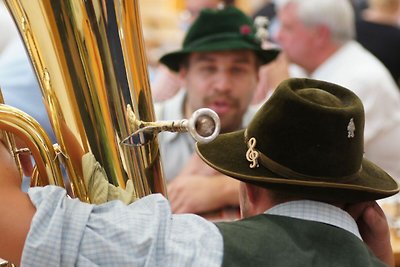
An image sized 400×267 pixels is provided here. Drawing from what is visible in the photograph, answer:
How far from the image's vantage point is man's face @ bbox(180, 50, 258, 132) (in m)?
2.55

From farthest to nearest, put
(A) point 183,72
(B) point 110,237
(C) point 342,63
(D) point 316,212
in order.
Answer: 1. (C) point 342,63
2. (A) point 183,72
3. (D) point 316,212
4. (B) point 110,237

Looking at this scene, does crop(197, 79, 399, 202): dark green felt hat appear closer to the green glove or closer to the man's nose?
the green glove

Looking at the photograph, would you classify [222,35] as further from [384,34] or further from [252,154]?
[384,34]

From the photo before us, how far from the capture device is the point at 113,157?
1.29 m

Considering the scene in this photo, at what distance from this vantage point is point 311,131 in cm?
123

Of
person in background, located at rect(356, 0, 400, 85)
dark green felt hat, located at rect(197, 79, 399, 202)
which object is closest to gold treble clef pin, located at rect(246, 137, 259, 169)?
dark green felt hat, located at rect(197, 79, 399, 202)

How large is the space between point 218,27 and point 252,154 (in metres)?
1.36

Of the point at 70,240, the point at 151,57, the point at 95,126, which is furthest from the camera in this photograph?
the point at 151,57

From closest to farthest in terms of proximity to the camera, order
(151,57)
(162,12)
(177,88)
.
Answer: (177,88)
(151,57)
(162,12)

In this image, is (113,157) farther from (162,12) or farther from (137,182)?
(162,12)

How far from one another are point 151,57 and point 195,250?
341 centimetres

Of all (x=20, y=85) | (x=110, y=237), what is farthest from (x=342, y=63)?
(x=110, y=237)

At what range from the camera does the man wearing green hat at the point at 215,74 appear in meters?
2.55

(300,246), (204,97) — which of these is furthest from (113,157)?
(204,97)
